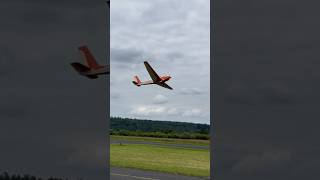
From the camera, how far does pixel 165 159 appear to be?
15.3m

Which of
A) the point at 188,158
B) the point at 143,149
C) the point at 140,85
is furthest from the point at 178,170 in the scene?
the point at 140,85

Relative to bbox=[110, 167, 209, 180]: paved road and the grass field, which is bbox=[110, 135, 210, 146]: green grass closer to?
the grass field

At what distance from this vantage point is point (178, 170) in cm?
1311

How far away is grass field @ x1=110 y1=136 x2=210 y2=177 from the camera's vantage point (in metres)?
13.2
